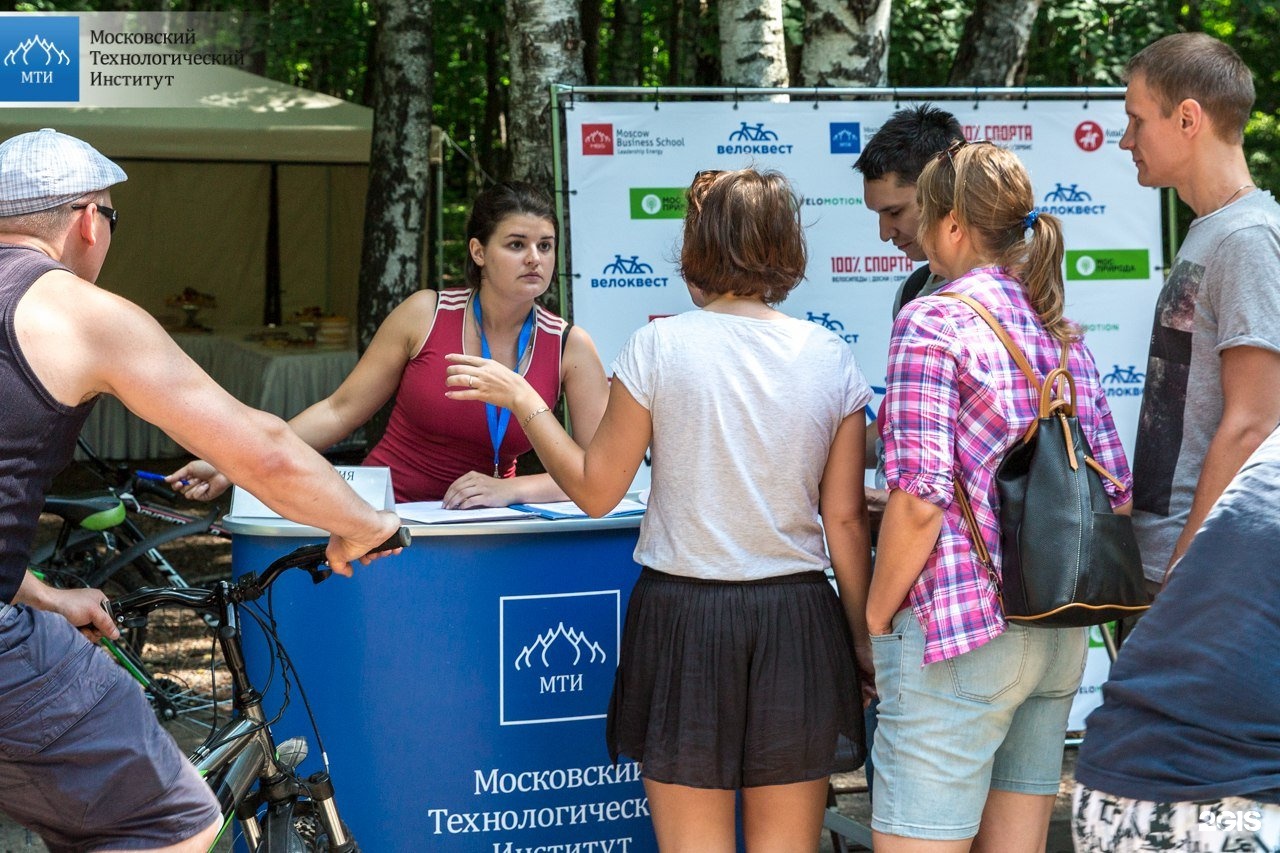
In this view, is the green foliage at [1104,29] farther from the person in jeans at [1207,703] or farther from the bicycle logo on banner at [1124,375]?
the person in jeans at [1207,703]

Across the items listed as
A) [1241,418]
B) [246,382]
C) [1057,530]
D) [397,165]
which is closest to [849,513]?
[1057,530]

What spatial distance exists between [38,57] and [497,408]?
6.66 m

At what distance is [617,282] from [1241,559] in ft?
10.7

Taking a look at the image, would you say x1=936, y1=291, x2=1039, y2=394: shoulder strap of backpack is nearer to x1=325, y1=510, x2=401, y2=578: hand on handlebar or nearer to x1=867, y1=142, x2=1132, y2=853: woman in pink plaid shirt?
x1=867, y1=142, x2=1132, y2=853: woman in pink plaid shirt

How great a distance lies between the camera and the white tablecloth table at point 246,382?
10.2 m

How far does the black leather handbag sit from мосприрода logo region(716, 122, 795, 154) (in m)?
2.25

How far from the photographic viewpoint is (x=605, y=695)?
3117 millimetres

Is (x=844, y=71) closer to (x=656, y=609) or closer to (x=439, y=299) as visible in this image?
(x=439, y=299)

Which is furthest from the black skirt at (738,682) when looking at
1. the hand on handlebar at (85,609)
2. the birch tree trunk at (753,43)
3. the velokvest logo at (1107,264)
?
the birch tree trunk at (753,43)

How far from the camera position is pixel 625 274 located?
440 cm

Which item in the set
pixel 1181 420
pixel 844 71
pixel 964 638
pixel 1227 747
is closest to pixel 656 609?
pixel 964 638

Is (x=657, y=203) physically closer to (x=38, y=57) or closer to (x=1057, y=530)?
Result: (x=1057, y=530)

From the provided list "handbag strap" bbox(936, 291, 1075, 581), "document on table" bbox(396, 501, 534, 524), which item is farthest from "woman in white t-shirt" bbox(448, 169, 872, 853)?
"document on table" bbox(396, 501, 534, 524)

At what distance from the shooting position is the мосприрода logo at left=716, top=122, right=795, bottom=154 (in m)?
4.45
